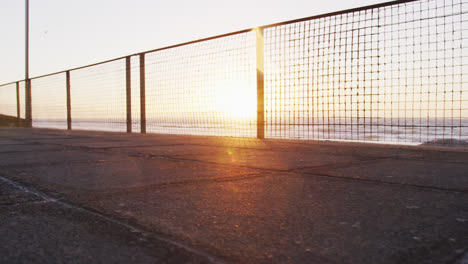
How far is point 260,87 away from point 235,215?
3.78 m

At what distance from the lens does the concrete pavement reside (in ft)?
2.69

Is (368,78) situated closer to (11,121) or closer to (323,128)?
(323,128)

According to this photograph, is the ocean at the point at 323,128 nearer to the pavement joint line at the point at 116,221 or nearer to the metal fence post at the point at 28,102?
the pavement joint line at the point at 116,221

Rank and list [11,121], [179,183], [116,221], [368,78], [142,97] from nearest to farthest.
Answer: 1. [116,221]
2. [179,183]
3. [368,78]
4. [142,97]
5. [11,121]

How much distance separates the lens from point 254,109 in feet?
15.9

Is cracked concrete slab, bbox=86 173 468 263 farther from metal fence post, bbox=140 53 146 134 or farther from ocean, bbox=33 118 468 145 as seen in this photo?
Result: metal fence post, bbox=140 53 146 134

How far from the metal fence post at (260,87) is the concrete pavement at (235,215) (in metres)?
2.81

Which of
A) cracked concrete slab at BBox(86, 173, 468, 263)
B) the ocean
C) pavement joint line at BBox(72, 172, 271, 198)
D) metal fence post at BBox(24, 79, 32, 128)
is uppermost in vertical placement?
metal fence post at BBox(24, 79, 32, 128)

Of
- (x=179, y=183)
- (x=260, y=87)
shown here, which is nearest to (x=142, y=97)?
(x=260, y=87)

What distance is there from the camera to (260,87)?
15.7 ft

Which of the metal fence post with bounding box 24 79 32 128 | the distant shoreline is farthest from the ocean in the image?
the distant shoreline

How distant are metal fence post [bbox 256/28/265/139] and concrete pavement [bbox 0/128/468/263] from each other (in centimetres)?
281

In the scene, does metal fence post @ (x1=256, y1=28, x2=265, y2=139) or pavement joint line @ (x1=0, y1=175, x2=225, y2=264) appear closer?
pavement joint line @ (x1=0, y1=175, x2=225, y2=264)

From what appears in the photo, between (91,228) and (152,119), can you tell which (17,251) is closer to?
(91,228)
